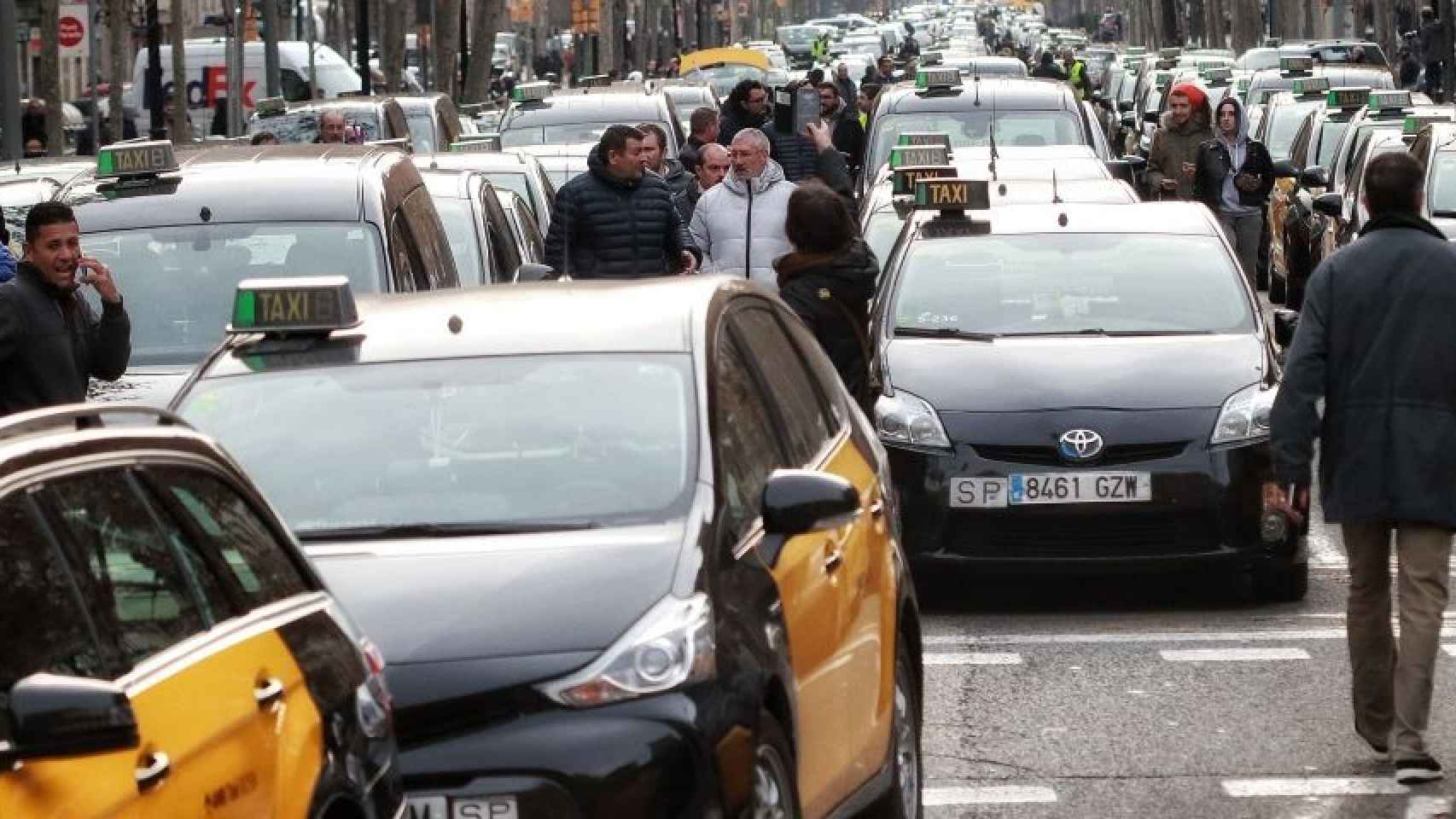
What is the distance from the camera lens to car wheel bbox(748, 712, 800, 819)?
6.29 metres

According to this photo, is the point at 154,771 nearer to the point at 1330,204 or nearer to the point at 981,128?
the point at 1330,204

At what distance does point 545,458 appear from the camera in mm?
7207

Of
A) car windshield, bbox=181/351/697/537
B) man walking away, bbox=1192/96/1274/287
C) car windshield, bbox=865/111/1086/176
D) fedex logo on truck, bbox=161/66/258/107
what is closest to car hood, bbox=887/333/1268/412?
car windshield, bbox=181/351/697/537

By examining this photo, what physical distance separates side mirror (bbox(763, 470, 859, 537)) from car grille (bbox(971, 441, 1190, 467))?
5483mm

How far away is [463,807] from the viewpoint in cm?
616

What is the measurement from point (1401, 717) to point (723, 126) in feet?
61.1

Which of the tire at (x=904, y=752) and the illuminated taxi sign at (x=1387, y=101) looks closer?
the tire at (x=904, y=752)

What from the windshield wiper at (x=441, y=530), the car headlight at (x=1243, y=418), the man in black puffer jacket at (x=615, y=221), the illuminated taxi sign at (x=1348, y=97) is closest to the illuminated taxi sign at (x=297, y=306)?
the windshield wiper at (x=441, y=530)

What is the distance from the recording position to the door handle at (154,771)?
14.7ft

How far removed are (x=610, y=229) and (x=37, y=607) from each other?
463 inches

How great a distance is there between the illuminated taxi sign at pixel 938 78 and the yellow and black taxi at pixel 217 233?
12.7 meters

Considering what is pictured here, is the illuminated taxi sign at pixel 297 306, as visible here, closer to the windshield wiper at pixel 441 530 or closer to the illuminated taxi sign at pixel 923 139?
the windshield wiper at pixel 441 530

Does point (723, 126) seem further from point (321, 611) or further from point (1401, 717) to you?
point (321, 611)

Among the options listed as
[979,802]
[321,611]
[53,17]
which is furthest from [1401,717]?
[53,17]
